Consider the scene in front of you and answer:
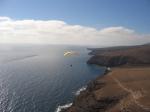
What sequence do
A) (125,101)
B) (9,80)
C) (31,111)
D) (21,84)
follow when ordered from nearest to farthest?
(125,101) → (31,111) → (21,84) → (9,80)

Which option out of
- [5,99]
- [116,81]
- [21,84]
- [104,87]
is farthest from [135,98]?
[21,84]

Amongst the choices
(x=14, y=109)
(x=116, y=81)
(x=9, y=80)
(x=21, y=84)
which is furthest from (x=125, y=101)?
(x=9, y=80)

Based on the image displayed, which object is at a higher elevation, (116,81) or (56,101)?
(116,81)

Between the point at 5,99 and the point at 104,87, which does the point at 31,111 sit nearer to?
the point at 5,99

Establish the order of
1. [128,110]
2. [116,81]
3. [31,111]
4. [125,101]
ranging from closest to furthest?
[128,110] < [125,101] < [31,111] < [116,81]

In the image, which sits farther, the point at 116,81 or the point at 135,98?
the point at 116,81

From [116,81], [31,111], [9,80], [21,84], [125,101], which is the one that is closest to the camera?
[125,101]

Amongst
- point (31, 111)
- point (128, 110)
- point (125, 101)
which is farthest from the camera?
point (31, 111)

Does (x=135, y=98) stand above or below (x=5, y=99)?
above

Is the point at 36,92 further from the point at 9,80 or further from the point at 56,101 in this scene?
the point at 9,80
